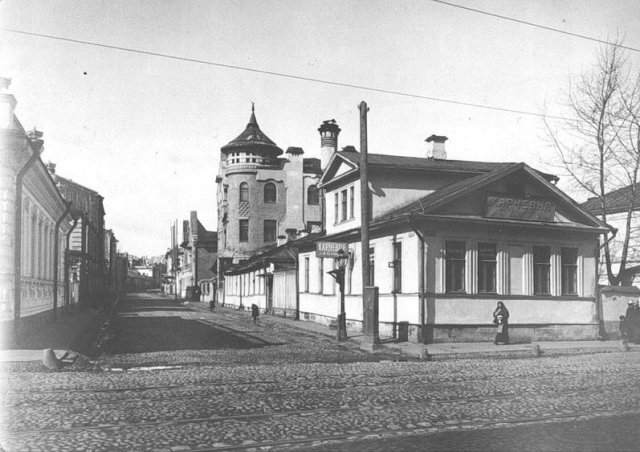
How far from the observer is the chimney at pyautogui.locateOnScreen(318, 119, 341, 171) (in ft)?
159

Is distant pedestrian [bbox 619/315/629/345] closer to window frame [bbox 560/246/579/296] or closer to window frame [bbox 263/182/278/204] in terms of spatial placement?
window frame [bbox 560/246/579/296]

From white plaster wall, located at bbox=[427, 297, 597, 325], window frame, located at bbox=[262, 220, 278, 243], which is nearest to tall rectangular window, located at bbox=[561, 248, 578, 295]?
white plaster wall, located at bbox=[427, 297, 597, 325]

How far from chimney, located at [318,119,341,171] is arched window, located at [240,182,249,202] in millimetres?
13900

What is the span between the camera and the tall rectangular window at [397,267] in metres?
21.9

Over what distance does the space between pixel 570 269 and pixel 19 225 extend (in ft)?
60.4

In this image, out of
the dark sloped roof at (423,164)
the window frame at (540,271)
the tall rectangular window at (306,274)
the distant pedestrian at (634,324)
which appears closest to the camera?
the distant pedestrian at (634,324)

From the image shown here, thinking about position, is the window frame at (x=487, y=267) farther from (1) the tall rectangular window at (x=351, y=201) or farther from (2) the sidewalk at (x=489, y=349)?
(1) the tall rectangular window at (x=351, y=201)

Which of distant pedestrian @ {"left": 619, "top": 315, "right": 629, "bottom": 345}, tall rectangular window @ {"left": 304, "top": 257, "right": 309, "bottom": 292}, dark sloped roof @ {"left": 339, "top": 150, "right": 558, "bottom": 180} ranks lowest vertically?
distant pedestrian @ {"left": 619, "top": 315, "right": 629, "bottom": 345}

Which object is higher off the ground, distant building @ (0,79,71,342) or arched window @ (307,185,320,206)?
arched window @ (307,185,320,206)

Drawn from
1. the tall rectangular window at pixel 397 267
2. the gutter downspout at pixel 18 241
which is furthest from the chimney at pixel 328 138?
the gutter downspout at pixel 18 241

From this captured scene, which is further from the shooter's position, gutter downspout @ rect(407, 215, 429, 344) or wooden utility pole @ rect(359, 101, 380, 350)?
gutter downspout @ rect(407, 215, 429, 344)

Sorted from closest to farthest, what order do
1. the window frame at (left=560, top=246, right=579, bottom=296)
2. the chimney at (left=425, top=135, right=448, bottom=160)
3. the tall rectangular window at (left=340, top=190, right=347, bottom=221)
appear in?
1. the window frame at (left=560, top=246, right=579, bottom=296)
2. the tall rectangular window at (left=340, top=190, right=347, bottom=221)
3. the chimney at (left=425, top=135, right=448, bottom=160)

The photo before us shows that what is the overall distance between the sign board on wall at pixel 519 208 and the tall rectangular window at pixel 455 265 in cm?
152

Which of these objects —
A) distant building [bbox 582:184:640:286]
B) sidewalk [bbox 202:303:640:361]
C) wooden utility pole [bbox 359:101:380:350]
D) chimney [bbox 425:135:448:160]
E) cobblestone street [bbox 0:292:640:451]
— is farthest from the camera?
distant building [bbox 582:184:640:286]
